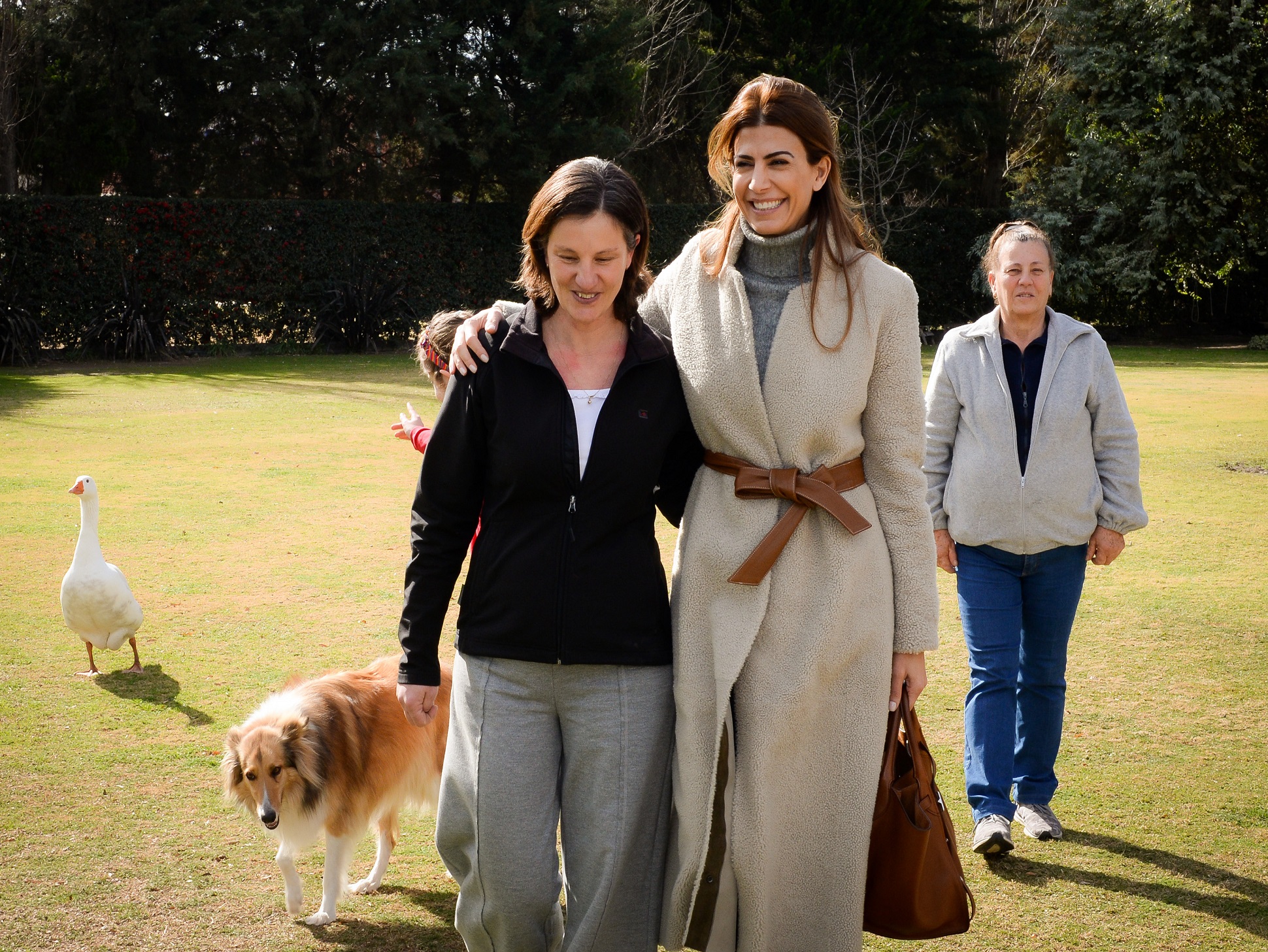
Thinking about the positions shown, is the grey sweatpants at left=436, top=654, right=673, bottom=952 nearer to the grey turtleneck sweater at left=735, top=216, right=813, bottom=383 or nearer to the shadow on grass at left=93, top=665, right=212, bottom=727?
the grey turtleneck sweater at left=735, top=216, right=813, bottom=383

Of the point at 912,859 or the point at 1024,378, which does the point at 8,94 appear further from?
the point at 912,859

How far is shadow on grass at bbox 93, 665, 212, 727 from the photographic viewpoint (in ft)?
17.7

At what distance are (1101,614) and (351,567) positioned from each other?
4.83 metres

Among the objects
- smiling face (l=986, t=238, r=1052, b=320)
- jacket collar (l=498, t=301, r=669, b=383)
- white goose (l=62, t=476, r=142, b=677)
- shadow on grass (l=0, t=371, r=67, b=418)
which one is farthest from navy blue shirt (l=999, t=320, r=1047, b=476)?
shadow on grass (l=0, t=371, r=67, b=418)

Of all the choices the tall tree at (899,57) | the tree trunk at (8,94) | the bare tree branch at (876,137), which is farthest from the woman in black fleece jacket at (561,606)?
the tall tree at (899,57)

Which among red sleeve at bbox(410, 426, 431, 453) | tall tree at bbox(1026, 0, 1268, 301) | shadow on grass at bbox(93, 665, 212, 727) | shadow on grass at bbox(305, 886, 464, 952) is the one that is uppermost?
tall tree at bbox(1026, 0, 1268, 301)

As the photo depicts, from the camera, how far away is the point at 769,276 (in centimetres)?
285

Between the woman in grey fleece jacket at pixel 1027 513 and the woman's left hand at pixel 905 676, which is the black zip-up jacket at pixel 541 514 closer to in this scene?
the woman's left hand at pixel 905 676

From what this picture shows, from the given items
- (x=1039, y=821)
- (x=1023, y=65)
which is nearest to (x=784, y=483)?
(x=1039, y=821)

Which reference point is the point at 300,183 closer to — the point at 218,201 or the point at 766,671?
the point at 218,201

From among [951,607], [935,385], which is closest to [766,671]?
[935,385]

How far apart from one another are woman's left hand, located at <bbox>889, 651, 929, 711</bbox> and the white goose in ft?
14.3

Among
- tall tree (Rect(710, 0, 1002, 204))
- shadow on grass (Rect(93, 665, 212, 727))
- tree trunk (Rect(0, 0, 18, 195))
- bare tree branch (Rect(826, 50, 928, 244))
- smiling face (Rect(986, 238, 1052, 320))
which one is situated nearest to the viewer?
smiling face (Rect(986, 238, 1052, 320))

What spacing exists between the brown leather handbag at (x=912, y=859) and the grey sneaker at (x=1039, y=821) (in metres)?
1.51
